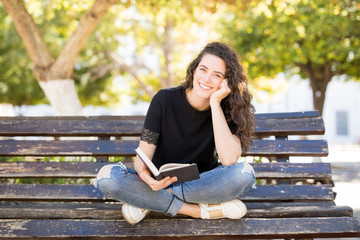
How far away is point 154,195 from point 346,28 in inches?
492

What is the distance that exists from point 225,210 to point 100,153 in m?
1.39

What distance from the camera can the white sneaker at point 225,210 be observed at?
2.78 m

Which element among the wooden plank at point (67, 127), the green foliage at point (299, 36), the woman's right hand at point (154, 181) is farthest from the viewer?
the green foliage at point (299, 36)

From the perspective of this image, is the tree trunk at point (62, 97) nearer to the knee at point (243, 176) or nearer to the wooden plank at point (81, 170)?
the wooden plank at point (81, 170)

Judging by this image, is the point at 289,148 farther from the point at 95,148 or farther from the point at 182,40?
the point at 182,40

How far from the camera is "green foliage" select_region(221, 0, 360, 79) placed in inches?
525

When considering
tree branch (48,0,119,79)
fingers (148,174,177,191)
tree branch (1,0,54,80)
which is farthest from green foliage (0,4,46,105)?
fingers (148,174,177,191)

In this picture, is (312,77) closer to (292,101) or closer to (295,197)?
(295,197)

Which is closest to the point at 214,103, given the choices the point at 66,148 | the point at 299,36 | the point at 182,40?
the point at 66,148

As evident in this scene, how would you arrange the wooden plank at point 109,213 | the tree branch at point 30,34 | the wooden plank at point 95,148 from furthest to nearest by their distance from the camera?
1. the tree branch at point 30,34
2. the wooden plank at point 95,148
3. the wooden plank at point 109,213

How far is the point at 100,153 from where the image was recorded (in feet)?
12.0

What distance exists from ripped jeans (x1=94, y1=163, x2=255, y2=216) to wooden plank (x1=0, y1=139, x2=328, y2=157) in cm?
83

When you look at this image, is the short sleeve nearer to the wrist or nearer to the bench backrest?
the wrist

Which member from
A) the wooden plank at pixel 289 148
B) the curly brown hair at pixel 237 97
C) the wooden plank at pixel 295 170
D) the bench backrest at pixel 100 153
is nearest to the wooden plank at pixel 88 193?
the bench backrest at pixel 100 153
